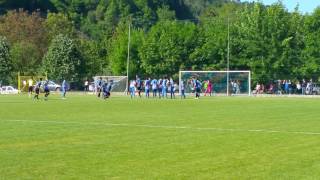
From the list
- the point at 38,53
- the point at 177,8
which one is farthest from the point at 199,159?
the point at 177,8

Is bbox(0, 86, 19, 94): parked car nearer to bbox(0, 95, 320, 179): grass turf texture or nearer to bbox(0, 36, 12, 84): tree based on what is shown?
bbox(0, 36, 12, 84): tree

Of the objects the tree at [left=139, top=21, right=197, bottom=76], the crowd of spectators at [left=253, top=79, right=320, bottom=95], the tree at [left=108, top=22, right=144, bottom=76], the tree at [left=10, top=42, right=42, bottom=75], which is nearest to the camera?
the crowd of spectators at [left=253, top=79, right=320, bottom=95]

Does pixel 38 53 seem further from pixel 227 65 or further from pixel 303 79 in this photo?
pixel 303 79

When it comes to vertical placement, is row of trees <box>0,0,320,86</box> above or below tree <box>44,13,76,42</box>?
below

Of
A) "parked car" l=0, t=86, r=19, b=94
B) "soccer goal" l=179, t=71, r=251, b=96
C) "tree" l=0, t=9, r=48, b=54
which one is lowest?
"parked car" l=0, t=86, r=19, b=94

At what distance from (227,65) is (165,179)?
218ft

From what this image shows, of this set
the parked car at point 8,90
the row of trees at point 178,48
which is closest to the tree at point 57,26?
the row of trees at point 178,48

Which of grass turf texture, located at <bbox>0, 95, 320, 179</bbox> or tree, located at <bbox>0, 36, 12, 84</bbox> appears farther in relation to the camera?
tree, located at <bbox>0, 36, 12, 84</bbox>

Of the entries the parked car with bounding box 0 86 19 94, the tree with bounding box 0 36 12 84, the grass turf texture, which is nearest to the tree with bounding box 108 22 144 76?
the tree with bounding box 0 36 12 84

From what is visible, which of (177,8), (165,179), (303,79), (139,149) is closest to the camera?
(165,179)

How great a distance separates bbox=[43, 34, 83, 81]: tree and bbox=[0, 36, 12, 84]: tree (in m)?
4.57

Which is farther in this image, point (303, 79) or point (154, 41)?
point (154, 41)

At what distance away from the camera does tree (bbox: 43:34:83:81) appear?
287ft

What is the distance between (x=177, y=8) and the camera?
164375 mm
